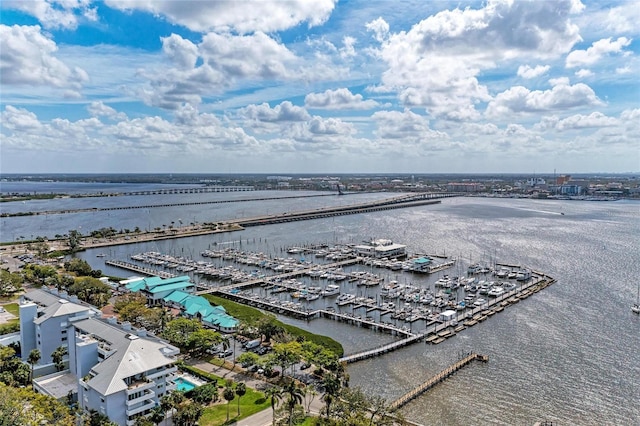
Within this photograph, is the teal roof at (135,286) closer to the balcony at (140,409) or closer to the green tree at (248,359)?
the green tree at (248,359)

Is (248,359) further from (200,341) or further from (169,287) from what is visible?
(169,287)

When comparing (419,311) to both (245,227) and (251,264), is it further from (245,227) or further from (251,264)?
(245,227)

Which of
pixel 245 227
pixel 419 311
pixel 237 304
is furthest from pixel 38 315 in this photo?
pixel 245 227

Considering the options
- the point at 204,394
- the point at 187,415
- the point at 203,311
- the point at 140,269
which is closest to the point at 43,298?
the point at 203,311

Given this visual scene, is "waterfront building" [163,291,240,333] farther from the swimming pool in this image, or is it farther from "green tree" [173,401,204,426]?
"green tree" [173,401,204,426]

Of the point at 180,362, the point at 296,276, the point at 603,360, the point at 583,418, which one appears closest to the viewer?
the point at 583,418
